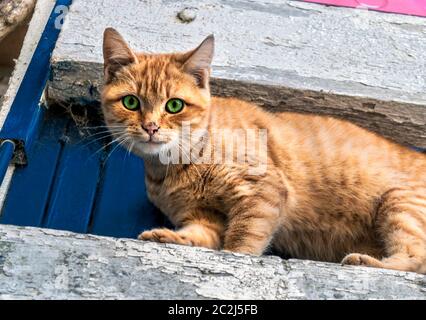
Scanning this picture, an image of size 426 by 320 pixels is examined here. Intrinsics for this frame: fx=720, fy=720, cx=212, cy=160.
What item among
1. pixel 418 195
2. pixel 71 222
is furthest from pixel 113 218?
pixel 418 195

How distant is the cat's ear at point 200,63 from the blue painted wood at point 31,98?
0.90 m

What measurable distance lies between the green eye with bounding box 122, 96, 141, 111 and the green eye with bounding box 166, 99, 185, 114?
131 millimetres

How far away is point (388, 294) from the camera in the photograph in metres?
2.42

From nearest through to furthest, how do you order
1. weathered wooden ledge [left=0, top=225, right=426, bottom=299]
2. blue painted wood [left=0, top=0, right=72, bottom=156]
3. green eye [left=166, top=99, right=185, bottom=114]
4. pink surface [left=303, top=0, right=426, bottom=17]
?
weathered wooden ledge [left=0, top=225, right=426, bottom=299], green eye [left=166, top=99, right=185, bottom=114], blue painted wood [left=0, top=0, right=72, bottom=156], pink surface [left=303, top=0, right=426, bottom=17]

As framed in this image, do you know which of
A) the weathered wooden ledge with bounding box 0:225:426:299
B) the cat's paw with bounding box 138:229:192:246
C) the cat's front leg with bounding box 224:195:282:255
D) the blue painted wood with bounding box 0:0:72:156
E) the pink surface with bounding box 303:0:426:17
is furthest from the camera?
the pink surface with bounding box 303:0:426:17

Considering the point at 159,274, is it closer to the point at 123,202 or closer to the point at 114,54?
the point at 123,202

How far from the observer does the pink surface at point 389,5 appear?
14.1 feet

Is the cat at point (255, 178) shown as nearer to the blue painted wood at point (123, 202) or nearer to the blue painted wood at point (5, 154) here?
the blue painted wood at point (123, 202)

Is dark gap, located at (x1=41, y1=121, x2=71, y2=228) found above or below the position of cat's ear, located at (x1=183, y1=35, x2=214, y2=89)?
below

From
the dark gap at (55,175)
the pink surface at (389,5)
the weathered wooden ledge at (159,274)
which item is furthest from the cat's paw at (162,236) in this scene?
the pink surface at (389,5)

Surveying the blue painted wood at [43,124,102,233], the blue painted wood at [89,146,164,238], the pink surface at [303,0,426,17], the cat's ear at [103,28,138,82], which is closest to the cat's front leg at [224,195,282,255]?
the blue painted wood at [89,146,164,238]

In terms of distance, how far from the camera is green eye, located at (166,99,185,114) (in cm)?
313

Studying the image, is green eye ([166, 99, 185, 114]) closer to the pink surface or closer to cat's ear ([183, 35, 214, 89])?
cat's ear ([183, 35, 214, 89])

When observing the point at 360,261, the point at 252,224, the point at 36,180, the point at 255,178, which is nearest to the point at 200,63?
the point at 255,178
